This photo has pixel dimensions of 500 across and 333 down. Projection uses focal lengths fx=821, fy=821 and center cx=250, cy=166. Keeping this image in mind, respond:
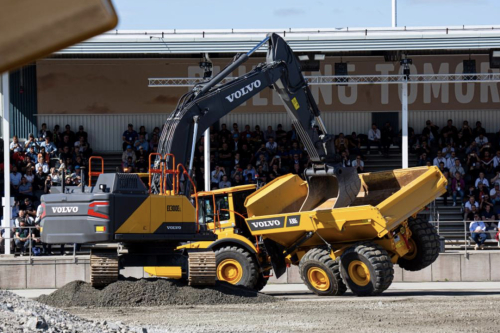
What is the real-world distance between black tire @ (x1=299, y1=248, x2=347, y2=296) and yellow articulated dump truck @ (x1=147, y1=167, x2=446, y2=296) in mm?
21

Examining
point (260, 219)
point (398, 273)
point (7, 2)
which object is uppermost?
point (7, 2)

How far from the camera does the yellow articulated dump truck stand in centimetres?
1678

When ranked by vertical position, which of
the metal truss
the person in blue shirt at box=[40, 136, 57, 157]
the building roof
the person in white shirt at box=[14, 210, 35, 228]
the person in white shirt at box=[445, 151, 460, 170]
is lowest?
the person in white shirt at box=[14, 210, 35, 228]

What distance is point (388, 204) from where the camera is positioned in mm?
16641

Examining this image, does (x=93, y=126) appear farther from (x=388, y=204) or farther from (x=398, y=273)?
(x=388, y=204)

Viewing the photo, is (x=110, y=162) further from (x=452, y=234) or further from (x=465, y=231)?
(x=465, y=231)

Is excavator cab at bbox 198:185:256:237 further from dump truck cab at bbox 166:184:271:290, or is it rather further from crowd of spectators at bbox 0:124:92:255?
crowd of spectators at bbox 0:124:92:255

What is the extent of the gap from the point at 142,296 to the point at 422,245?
6462 millimetres

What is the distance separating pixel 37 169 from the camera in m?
27.9

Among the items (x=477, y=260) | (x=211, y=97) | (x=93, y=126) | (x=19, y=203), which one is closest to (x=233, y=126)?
(x=93, y=126)

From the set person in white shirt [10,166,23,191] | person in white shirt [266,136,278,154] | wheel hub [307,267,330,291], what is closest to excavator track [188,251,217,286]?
wheel hub [307,267,330,291]

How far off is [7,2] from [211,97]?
1685 centimetres

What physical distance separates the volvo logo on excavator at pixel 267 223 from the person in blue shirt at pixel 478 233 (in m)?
8.72

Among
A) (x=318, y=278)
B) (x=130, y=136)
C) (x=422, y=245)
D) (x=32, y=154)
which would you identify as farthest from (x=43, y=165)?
(x=422, y=245)
